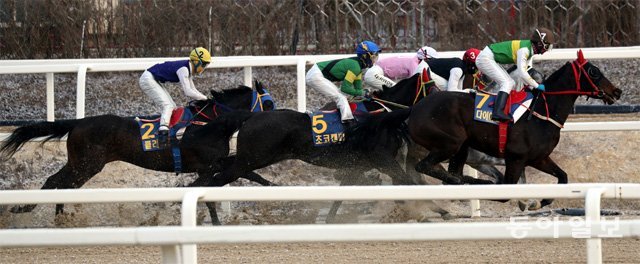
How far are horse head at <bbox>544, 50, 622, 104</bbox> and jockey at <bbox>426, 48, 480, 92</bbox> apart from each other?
→ 2.75ft

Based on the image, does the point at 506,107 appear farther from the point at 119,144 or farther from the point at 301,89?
the point at 119,144

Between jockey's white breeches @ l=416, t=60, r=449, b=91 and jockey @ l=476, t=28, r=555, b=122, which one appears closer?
jockey @ l=476, t=28, r=555, b=122

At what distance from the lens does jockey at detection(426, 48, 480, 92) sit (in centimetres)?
933

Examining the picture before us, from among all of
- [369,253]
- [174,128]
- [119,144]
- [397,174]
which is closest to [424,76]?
[397,174]

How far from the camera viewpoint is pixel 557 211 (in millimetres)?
9008

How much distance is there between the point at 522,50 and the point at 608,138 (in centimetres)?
234

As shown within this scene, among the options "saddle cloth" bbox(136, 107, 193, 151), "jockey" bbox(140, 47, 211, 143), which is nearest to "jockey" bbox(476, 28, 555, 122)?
"jockey" bbox(140, 47, 211, 143)

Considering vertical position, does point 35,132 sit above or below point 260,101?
below

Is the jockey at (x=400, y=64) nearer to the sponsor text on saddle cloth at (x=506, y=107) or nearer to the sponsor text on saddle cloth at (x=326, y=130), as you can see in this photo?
the sponsor text on saddle cloth at (x=326, y=130)

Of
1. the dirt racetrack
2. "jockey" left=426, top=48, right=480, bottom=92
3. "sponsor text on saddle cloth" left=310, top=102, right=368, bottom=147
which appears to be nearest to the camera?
the dirt racetrack

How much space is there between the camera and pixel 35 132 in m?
9.26

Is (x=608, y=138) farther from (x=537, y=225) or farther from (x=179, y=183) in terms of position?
(x=537, y=225)

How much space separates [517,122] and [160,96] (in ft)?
9.20

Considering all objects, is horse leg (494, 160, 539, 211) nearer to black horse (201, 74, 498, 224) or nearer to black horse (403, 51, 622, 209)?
black horse (403, 51, 622, 209)
